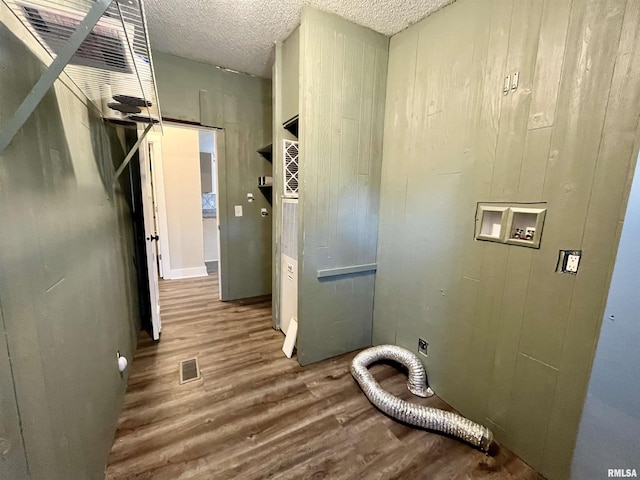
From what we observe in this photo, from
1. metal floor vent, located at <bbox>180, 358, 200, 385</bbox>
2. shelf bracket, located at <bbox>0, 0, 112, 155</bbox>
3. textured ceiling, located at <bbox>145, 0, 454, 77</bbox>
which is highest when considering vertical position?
textured ceiling, located at <bbox>145, 0, 454, 77</bbox>

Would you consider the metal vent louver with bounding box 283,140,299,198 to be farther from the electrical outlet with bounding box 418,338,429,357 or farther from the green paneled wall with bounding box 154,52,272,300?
the electrical outlet with bounding box 418,338,429,357

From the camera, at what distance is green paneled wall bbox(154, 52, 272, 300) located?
8.64 ft

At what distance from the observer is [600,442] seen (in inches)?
44.7

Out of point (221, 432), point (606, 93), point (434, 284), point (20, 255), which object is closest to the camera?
point (20, 255)

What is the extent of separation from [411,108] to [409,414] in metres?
2.08

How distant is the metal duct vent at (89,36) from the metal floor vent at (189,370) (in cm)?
197

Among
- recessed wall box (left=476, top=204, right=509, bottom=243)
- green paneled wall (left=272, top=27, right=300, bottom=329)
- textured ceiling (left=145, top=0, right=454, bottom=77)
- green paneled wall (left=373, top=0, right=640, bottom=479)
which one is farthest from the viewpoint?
green paneled wall (left=272, top=27, right=300, bottom=329)

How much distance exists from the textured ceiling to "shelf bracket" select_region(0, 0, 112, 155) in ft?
5.00

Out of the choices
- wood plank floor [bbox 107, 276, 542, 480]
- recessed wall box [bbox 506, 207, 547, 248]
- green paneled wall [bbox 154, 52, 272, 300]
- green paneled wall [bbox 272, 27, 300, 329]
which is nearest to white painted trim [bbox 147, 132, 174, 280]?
green paneled wall [bbox 154, 52, 272, 300]

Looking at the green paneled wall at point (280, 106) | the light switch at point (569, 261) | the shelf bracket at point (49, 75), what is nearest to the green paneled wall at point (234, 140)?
the green paneled wall at point (280, 106)

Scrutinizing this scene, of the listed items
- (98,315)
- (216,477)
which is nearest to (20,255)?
(98,315)

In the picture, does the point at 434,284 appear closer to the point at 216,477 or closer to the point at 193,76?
the point at 216,477

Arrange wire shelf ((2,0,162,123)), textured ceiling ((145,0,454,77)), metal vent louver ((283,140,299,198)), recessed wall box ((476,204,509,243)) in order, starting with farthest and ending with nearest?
metal vent louver ((283,140,299,198)), textured ceiling ((145,0,454,77)), recessed wall box ((476,204,509,243)), wire shelf ((2,0,162,123))

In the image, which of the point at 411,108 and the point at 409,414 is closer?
the point at 409,414
